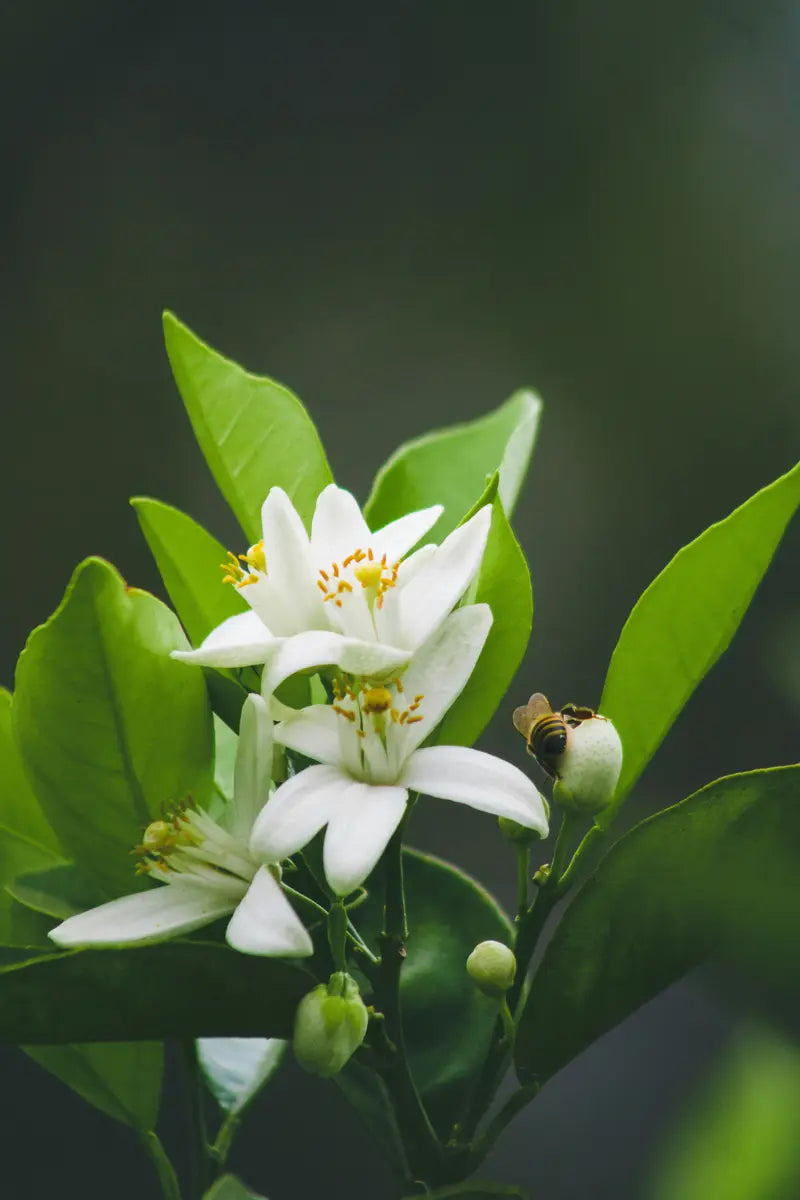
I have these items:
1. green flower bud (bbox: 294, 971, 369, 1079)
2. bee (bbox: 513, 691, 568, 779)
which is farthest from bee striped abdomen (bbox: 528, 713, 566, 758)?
green flower bud (bbox: 294, 971, 369, 1079)

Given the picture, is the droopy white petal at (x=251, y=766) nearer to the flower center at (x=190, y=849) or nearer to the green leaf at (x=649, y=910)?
the flower center at (x=190, y=849)

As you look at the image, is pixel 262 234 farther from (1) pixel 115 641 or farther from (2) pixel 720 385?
(1) pixel 115 641

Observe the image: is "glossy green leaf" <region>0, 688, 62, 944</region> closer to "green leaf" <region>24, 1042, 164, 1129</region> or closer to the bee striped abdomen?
"green leaf" <region>24, 1042, 164, 1129</region>

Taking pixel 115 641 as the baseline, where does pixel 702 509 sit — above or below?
below

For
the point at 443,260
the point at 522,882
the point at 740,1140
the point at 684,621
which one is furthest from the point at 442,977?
the point at 443,260

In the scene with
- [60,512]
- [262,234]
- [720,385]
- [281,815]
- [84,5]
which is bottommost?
[720,385]

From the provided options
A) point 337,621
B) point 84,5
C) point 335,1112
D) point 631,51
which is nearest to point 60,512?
point 84,5

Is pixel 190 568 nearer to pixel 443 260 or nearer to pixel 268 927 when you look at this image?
pixel 268 927
